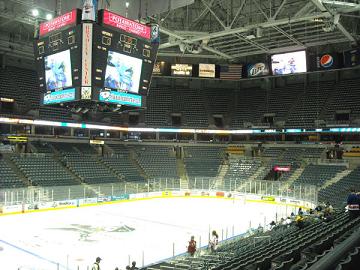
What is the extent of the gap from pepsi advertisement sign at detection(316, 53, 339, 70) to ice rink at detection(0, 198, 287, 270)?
1462 cm

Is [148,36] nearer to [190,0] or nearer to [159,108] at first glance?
[190,0]

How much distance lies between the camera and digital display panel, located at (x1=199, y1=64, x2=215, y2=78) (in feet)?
146

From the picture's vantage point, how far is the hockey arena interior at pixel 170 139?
1577cm

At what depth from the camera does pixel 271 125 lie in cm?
4509

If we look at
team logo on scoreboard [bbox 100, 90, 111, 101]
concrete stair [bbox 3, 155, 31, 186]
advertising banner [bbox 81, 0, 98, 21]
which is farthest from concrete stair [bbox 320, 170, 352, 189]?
advertising banner [bbox 81, 0, 98, 21]

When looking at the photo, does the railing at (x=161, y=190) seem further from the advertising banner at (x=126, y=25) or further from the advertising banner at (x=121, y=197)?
the advertising banner at (x=126, y=25)

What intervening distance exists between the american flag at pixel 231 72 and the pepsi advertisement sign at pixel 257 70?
2.07 m

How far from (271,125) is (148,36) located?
1188 inches

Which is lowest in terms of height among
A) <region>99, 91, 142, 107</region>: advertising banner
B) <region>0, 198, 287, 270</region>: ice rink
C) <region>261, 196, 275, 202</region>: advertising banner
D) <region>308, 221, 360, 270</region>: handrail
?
<region>0, 198, 287, 270</region>: ice rink

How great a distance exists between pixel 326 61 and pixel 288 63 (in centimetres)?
358

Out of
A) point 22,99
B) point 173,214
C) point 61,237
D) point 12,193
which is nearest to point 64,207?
point 12,193

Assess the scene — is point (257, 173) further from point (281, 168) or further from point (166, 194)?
point (166, 194)

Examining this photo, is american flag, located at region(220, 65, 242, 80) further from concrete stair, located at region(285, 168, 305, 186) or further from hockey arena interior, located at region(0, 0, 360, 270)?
concrete stair, located at region(285, 168, 305, 186)

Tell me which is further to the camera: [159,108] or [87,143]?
[159,108]
